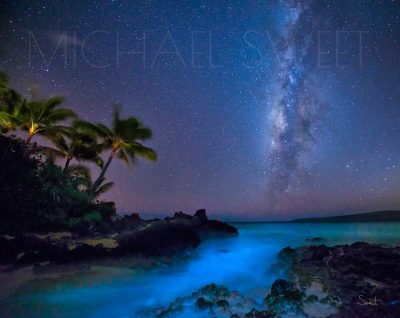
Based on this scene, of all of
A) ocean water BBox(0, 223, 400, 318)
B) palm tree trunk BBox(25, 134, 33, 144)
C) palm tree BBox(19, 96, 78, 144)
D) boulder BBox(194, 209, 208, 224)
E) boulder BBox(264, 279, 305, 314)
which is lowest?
ocean water BBox(0, 223, 400, 318)

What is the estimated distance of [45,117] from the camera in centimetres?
1571

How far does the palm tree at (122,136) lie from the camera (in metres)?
17.6

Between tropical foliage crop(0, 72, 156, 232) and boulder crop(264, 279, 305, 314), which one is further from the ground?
tropical foliage crop(0, 72, 156, 232)

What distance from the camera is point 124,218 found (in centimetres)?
1524

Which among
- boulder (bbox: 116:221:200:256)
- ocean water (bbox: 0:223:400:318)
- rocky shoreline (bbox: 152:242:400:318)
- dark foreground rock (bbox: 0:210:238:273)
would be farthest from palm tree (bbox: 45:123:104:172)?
rocky shoreline (bbox: 152:242:400:318)

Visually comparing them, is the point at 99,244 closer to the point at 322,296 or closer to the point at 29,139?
the point at 322,296

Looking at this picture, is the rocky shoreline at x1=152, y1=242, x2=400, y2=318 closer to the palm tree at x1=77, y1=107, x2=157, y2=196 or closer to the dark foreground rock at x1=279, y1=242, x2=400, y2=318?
the dark foreground rock at x1=279, y1=242, x2=400, y2=318

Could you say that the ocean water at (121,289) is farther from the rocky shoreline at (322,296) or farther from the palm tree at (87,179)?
the palm tree at (87,179)

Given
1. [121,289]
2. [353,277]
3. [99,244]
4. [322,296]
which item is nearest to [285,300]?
[322,296]

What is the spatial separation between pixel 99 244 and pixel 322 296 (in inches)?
316

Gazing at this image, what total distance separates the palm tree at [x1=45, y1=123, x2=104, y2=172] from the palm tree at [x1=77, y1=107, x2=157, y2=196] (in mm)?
637

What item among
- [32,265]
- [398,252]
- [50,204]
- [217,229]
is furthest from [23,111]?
[398,252]

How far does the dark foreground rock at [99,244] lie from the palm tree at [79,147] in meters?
5.89

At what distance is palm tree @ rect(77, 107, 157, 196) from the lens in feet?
57.7
